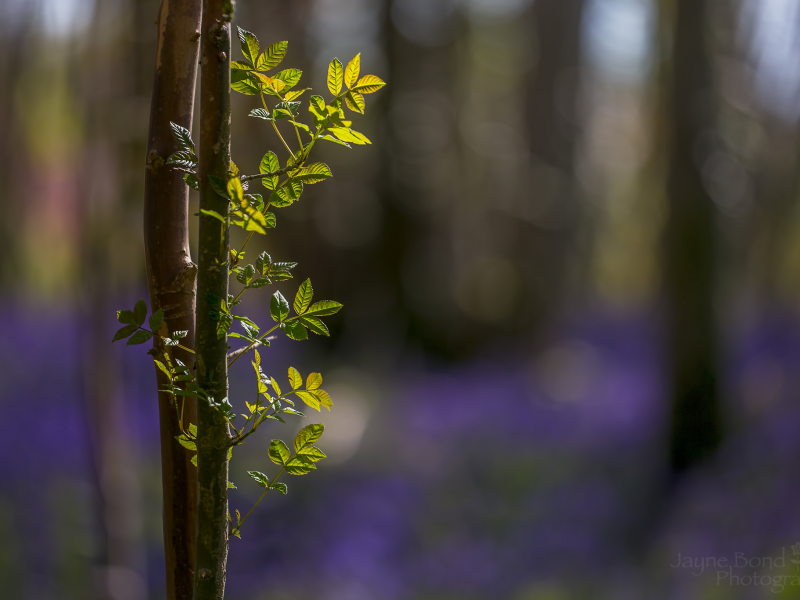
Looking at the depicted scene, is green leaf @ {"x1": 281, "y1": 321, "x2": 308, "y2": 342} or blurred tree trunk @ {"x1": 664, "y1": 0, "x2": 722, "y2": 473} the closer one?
green leaf @ {"x1": 281, "y1": 321, "x2": 308, "y2": 342}

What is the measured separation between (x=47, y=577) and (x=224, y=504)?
8.57 feet

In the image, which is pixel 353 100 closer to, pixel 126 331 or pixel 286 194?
pixel 286 194

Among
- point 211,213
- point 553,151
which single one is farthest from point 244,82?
point 553,151

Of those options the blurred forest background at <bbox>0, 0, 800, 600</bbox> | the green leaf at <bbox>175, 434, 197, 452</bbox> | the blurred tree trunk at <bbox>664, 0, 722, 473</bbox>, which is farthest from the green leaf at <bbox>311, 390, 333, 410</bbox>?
the blurred tree trunk at <bbox>664, 0, 722, 473</bbox>

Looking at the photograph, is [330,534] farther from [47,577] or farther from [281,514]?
[47,577]

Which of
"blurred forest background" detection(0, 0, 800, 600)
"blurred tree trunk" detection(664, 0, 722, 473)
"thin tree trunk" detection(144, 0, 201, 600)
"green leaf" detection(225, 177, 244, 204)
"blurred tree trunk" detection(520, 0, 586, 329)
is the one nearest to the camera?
"green leaf" detection(225, 177, 244, 204)

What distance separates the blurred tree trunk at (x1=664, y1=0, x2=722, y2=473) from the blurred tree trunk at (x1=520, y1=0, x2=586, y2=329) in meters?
2.43

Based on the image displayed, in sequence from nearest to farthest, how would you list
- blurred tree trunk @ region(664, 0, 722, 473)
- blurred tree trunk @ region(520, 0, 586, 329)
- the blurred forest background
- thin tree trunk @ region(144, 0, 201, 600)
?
thin tree trunk @ region(144, 0, 201, 600)
the blurred forest background
blurred tree trunk @ region(664, 0, 722, 473)
blurred tree trunk @ region(520, 0, 586, 329)

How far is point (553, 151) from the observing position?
5.54 m

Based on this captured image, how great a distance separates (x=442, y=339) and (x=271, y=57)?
4.70 meters

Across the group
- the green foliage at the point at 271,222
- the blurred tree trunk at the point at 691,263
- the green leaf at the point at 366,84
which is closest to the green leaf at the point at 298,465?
the green foliage at the point at 271,222

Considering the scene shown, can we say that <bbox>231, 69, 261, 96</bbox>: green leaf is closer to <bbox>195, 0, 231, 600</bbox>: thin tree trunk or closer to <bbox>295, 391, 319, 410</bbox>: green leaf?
<bbox>195, 0, 231, 600</bbox>: thin tree trunk

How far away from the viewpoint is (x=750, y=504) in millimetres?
2592

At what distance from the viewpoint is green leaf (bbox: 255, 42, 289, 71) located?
48cm
